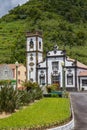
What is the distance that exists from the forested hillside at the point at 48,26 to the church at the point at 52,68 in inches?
836

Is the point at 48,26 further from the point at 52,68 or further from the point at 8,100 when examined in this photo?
the point at 8,100

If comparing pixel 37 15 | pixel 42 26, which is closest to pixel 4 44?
pixel 42 26

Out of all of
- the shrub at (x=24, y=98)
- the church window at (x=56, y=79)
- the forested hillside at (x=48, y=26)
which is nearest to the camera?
the shrub at (x=24, y=98)

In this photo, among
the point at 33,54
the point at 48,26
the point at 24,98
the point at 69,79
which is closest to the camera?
the point at 24,98

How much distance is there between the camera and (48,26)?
5699 inches

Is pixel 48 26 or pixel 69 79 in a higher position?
pixel 48 26

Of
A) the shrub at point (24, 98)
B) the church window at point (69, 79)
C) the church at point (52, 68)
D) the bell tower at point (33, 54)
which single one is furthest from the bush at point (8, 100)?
the bell tower at point (33, 54)

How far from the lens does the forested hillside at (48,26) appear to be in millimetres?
117250

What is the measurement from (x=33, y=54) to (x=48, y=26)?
62864 mm

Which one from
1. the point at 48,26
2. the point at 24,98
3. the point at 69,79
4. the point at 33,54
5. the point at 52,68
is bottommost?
the point at 24,98

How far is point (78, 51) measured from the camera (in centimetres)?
11600

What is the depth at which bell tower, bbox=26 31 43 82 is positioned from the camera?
271 feet

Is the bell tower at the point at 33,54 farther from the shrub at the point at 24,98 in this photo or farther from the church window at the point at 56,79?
the shrub at the point at 24,98

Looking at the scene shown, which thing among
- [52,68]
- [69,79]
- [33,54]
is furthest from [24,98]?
[33,54]
